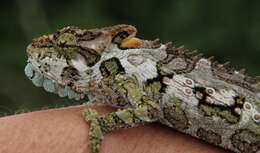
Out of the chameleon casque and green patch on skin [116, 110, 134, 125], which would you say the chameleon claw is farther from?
green patch on skin [116, 110, 134, 125]

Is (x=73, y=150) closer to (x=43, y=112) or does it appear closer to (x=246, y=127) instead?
(x=43, y=112)

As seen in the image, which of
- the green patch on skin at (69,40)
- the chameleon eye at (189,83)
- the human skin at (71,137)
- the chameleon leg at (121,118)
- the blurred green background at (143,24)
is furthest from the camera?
the blurred green background at (143,24)

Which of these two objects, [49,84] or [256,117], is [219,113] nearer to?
[256,117]

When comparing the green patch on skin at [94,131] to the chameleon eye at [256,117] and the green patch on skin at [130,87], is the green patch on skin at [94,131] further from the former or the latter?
the chameleon eye at [256,117]

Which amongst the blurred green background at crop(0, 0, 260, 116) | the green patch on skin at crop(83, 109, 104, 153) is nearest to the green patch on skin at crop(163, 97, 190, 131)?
the green patch on skin at crop(83, 109, 104, 153)

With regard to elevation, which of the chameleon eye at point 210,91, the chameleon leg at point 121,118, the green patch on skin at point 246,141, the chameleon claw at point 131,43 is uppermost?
the chameleon claw at point 131,43

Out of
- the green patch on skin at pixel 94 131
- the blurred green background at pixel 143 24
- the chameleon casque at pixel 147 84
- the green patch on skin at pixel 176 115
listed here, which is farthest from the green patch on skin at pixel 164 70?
the blurred green background at pixel 143 24
